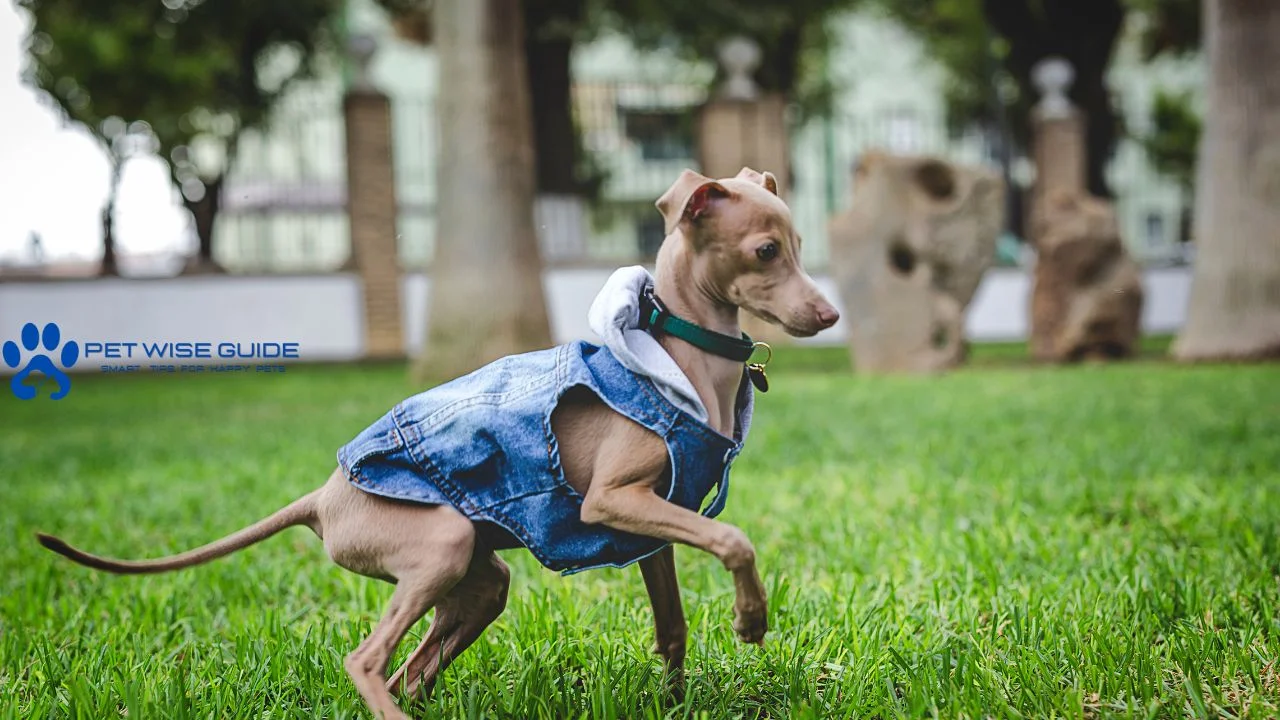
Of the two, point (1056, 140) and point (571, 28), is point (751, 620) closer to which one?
point (571, 28)

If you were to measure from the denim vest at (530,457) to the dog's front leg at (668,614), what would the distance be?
148 mm

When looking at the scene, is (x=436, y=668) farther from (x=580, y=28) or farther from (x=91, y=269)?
(x=580, y=28)

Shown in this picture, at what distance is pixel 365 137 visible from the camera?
46.0 feet

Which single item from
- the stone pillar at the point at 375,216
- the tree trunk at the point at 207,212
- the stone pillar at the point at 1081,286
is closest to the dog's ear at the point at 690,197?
the stone pillar at the point at 1081,286

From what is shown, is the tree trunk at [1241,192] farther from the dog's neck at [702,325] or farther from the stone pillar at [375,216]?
the dog's neck at [702,325]

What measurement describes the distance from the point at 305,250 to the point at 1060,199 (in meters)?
9.90

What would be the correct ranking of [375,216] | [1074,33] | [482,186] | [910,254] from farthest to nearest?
[1074,33], [375,216], [910,254], [482,186]

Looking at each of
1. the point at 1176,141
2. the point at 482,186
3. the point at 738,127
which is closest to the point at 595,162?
the point at 738,127

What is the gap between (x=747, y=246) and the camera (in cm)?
169

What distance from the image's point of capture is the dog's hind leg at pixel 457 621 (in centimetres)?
187

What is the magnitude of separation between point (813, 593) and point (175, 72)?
507 inches

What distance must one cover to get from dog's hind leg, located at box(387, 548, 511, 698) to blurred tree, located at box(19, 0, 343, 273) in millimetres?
11073

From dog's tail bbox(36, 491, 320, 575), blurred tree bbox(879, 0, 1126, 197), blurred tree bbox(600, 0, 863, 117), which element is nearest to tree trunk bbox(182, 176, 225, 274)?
blurred tree bbox(600, 0, 863, 117)

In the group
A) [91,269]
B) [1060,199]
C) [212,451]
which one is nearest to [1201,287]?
[1060,199]
